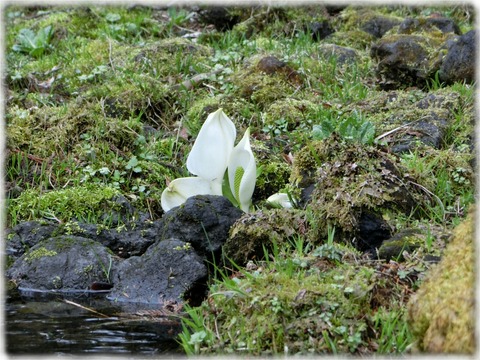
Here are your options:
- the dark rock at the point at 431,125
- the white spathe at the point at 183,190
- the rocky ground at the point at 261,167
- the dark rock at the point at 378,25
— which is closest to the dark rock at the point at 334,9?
the rocky ground at the point at 261,167

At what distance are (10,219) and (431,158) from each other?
326 centimetres

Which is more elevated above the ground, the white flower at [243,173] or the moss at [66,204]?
the white flower at [243,173]

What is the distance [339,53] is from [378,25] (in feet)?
4.16

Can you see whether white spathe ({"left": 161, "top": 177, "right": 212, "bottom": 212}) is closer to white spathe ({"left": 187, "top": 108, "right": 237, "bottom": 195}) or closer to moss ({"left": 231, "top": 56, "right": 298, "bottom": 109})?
white spathe ({"left": 187, "top": 108, "right": 237, "bottom": 195})

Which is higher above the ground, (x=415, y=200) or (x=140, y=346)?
(x=415, y=200)

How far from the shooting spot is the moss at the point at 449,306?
3.21m

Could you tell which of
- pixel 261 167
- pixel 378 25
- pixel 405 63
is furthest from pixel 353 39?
pixel 261 167

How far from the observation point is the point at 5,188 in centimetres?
694

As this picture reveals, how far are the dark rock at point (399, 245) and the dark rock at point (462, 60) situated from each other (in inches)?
124

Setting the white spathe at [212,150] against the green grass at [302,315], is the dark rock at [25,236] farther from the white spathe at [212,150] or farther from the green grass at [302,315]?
the green grass at [302,315]

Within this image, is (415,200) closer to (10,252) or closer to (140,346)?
(140,346)

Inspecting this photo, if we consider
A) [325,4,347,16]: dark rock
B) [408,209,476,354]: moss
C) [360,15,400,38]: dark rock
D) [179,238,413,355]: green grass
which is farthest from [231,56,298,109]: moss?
[408,209,476,354]: moss

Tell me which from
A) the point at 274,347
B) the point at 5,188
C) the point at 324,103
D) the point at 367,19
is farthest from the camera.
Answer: the point at 367,19

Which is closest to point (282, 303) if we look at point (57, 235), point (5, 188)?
point (57, 235)
